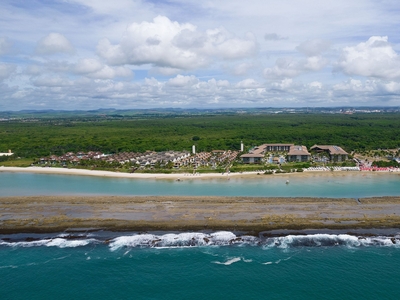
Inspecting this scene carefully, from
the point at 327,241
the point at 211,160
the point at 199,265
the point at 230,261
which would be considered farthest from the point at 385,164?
the point at 199,265

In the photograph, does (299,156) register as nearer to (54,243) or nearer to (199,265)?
(199,265)

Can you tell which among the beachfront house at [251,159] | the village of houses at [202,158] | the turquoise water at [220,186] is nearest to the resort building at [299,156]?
the village of houses at [202,158]

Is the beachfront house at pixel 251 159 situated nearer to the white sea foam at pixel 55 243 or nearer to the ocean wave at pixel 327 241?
the ocean wave at pixel 327 241

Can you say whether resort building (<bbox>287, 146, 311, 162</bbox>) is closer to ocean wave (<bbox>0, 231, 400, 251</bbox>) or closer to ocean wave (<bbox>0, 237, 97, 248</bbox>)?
ocean wave (<bbox>0, 231, 400, 251</bbox>)

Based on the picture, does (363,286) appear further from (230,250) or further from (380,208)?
(380,208)

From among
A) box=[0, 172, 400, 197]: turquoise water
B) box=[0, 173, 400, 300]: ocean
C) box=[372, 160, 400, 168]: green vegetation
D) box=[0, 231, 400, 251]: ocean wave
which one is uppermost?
box=[372, 160, 400, 168]: green vegetation

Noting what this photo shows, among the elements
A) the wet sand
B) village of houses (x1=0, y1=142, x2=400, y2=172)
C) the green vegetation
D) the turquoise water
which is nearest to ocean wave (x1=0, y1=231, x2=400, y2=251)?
the wet sand
